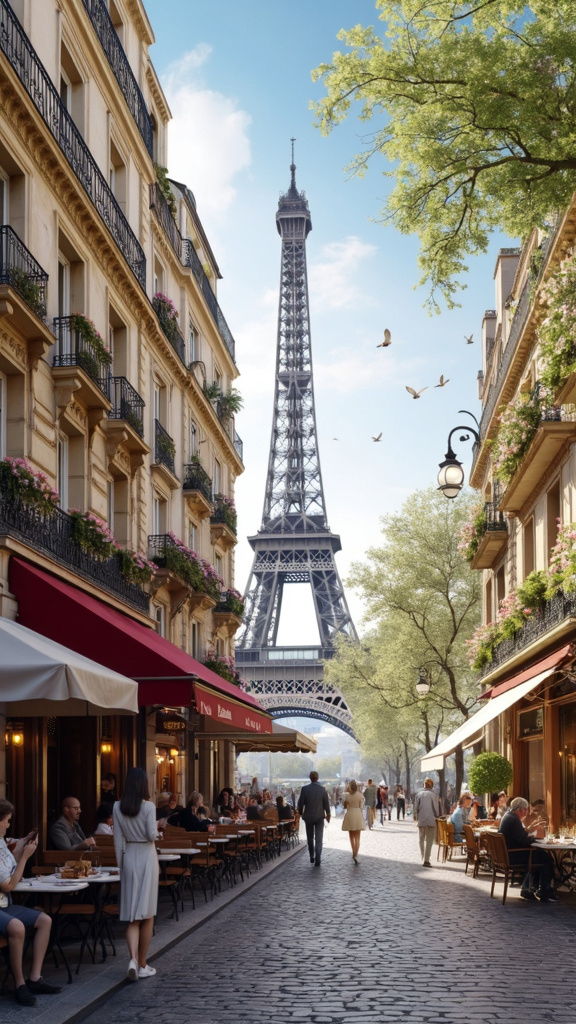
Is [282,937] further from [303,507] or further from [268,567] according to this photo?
[303,507]

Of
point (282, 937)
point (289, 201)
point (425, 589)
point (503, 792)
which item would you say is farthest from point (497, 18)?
point (289, 201)

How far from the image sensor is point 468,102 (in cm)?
1243

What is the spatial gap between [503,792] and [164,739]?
8.99m

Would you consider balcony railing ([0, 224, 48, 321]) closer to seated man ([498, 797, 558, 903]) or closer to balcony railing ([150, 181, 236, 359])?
seated man ([498, 797, 558, 903])

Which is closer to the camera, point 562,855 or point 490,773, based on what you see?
point 562,855

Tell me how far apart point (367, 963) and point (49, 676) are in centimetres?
372

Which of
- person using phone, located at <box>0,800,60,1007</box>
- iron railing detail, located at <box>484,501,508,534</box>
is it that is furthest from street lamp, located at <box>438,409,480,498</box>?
iron railing detail, located at <box>484,501,508,534</box>

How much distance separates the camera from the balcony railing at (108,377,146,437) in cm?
2066

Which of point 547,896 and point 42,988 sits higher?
point 42,988

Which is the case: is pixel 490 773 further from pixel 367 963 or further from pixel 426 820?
pixel 367 963

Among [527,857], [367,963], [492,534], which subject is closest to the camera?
[367,963]

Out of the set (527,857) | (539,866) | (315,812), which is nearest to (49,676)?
(527,857)

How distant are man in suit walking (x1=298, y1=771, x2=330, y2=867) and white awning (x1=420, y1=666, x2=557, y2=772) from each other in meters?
2.55

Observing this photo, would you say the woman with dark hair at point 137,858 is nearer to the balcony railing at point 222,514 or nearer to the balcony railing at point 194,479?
the balcony railing at point 194,479
